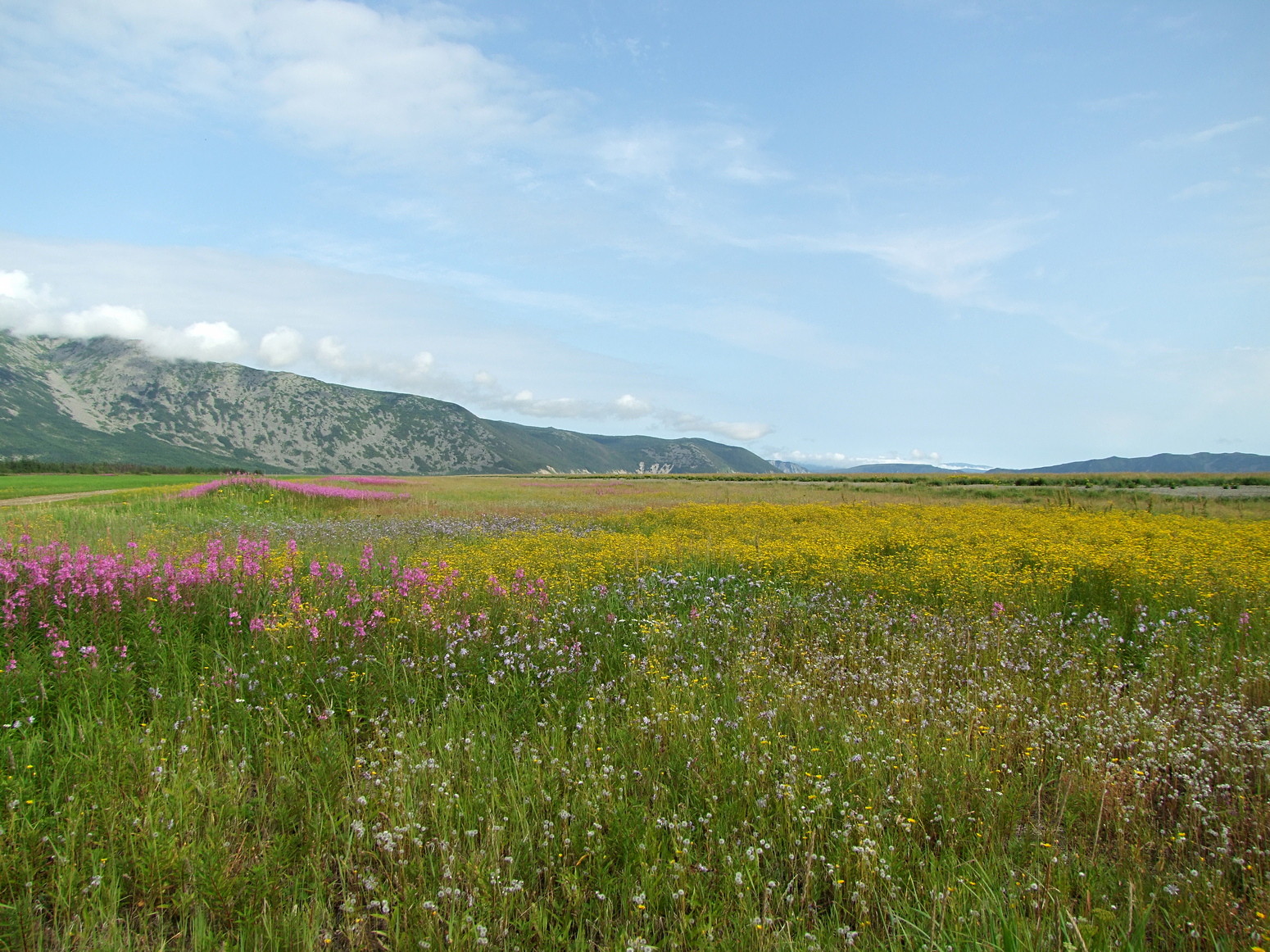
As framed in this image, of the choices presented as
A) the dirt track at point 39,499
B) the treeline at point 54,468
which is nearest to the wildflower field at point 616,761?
the dirt track at point 39,499

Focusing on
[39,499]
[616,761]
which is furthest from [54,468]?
[616,761]

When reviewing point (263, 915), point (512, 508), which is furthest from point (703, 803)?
point (512, 508)

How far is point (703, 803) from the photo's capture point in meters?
3.58

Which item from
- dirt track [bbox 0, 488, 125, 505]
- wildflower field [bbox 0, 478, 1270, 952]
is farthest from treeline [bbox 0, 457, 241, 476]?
wildflower field [bbox 0, 478, 1270, 952]

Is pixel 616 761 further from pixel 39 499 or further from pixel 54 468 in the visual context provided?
pixel 54 468

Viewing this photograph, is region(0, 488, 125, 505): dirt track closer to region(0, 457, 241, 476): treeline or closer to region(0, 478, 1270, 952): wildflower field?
region(0, 478, 1270, 952): wildflower field

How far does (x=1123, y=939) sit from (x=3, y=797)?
18.6 feet

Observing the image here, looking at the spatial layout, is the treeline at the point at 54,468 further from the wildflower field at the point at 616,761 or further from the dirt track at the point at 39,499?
the wildflower field at the point at 616,761

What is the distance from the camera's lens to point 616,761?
402 cm

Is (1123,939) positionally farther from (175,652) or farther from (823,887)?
(175,652)

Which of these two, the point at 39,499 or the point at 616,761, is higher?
the point at 616,761

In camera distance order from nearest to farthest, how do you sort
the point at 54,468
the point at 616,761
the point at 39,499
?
the point at 616,761 → the point at 39,499 → the point at 54,468

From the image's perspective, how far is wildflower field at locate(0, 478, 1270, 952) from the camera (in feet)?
8.92

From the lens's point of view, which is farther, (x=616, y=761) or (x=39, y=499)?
(x=39, y=499)
